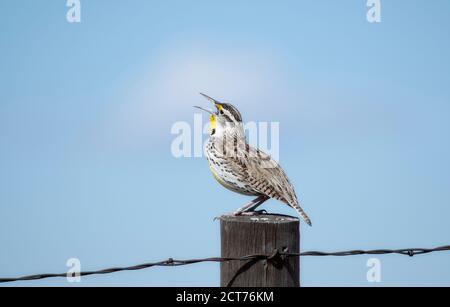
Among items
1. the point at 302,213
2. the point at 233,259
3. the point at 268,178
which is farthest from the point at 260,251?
the point at 268,178

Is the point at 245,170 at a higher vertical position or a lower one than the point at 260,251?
higher

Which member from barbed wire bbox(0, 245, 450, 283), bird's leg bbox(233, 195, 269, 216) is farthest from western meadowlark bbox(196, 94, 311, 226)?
barbed wire bbox(0, 245, 450, 283)

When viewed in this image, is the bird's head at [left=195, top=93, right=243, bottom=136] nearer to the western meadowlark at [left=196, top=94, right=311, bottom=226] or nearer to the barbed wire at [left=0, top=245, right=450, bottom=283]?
the western meadowlark at [left=196, top=94, right=311, bottom=226]

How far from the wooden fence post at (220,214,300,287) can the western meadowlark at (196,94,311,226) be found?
1842 millimetres

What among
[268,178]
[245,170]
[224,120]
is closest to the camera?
[268,178]

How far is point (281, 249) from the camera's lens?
5.08 metres

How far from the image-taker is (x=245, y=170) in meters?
7.84

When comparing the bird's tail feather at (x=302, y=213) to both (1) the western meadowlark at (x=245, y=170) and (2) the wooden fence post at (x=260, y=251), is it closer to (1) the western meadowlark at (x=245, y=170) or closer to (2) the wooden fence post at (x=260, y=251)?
(1) the western meadowlark at (x=245, y=170)

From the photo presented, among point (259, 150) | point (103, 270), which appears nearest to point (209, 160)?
point (259, 150)

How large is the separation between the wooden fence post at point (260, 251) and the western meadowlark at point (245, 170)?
1.84m

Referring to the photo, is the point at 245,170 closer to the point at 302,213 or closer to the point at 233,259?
the point at 302,213

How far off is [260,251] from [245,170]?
2837 mm
